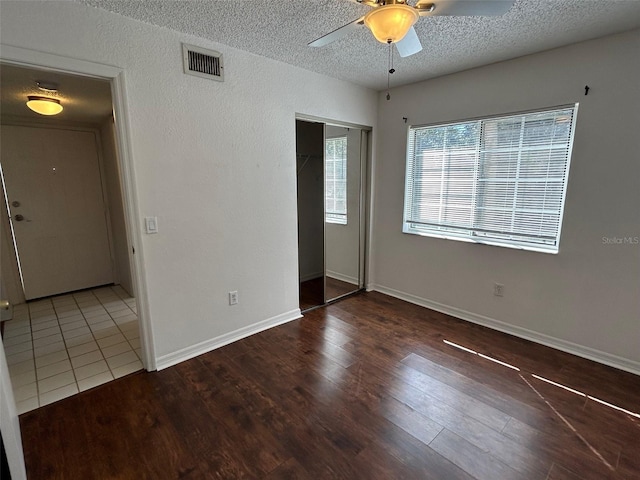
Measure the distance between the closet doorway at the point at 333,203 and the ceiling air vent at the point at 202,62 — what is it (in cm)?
120

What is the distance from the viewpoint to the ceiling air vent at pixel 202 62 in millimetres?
2289

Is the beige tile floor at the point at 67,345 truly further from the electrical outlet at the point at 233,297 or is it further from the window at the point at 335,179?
the window at the point at 335,179

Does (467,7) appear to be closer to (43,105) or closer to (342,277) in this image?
(342,277)

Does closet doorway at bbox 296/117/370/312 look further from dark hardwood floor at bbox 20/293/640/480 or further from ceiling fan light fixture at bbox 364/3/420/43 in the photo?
ceiling fan light fixture at bbox 364/3/420/43

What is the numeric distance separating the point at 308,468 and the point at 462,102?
10.8 feet

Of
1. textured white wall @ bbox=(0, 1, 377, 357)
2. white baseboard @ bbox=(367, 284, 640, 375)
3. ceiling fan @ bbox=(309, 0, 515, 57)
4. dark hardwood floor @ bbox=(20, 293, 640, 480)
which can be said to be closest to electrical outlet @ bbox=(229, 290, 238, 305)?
textured white wall @ bbox=(0, 1, 377, 357)

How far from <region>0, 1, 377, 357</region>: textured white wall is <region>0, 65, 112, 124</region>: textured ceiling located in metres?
0.30

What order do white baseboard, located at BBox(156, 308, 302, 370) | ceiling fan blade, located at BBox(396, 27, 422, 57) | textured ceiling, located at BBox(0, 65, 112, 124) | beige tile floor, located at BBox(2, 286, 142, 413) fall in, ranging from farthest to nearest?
white baseboard, located at BBox(156, 308, 302, 370)
textured ceiling, located at BBox(0, 65, 112, 124)
beige tile floor, located at BBox(2, 286, 142, 413)
ceiling fan blade, located at BBox(396, 27, 422, 57)

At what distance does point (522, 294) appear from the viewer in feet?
9.41

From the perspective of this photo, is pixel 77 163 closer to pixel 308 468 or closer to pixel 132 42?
pixel 132 42

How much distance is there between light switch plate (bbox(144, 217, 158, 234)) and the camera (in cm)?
225

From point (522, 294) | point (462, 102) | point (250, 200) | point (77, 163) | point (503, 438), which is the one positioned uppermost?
point (462, 102)

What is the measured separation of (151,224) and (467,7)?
233 centimetres

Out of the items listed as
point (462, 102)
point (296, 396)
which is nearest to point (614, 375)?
point (296, 396)
